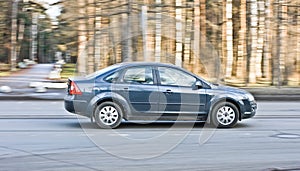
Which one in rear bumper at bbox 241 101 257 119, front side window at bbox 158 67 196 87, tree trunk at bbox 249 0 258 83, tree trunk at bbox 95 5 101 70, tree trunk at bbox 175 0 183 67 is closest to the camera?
front side window at bbox 158 67 196 87

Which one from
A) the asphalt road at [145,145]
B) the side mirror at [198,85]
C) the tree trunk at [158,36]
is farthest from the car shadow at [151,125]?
the tree trunk at [158,36]

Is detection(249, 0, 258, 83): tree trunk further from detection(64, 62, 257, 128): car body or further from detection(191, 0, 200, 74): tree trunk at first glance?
detection(64, 62, 257, 128): car body

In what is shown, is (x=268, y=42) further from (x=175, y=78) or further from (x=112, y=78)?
(x=112, y=78)

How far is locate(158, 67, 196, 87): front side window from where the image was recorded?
43.4 ft

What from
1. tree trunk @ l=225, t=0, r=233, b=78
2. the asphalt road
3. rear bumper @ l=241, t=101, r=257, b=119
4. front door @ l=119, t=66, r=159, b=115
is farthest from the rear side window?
tree trunk @ l=225, t=0, r=233, b=78

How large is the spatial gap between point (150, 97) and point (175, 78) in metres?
0.75

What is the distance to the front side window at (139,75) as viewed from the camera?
43.2 feet

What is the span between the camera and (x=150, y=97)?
42.8ft

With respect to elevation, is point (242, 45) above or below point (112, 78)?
above

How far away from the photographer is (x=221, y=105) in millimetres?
13367

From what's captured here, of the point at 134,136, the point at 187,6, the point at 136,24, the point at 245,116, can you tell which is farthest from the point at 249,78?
the point at 134,136

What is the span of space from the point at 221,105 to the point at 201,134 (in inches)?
53.0

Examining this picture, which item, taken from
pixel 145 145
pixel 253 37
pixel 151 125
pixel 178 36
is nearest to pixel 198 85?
pixel 151 125

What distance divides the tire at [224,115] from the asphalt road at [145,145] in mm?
281
